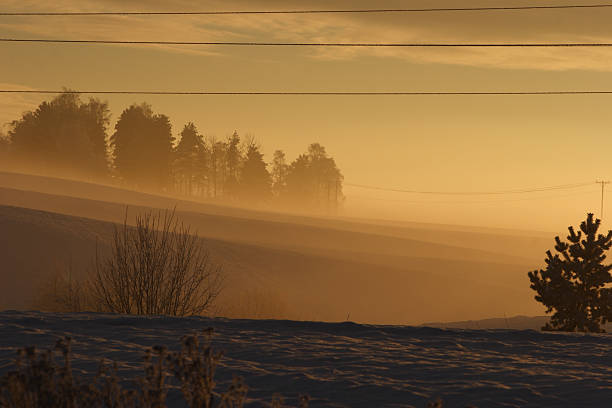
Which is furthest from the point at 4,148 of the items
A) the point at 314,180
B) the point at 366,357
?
the point at 366,357

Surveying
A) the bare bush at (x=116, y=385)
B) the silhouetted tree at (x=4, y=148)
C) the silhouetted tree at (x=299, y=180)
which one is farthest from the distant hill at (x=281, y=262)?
the bare bush at (x=116, y=385)

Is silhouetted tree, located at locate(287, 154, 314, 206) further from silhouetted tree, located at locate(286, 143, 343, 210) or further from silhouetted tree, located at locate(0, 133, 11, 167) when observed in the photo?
silhouetted tree, located at locate(0, 133, 11, 167)

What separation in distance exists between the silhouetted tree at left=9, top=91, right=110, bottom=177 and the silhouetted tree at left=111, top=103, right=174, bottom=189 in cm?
340

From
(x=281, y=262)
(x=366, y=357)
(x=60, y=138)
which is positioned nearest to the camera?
(x=366, y=357)

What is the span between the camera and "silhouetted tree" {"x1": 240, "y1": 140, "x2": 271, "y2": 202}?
127m

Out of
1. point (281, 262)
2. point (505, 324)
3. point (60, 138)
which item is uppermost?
point (60, 138)

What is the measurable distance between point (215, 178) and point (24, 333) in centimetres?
12845

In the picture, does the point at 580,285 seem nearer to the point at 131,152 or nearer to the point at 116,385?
the point at 116,385

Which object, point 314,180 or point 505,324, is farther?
point 314,180

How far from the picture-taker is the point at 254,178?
5089 inches

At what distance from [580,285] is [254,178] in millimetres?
97161

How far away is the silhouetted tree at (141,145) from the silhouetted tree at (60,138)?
3.40 metres

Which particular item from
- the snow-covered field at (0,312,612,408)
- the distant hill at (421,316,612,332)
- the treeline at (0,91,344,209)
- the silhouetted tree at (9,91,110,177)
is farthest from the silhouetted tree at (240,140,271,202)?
the snow-covered field at (0,312,612,408)

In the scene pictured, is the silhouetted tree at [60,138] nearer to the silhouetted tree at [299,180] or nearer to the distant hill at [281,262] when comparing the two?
the distant hill at [281,262]
